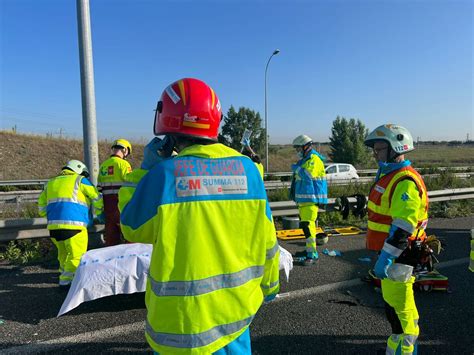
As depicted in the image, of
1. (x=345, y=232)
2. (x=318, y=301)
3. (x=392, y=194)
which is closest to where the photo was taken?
(x=392, y=194)

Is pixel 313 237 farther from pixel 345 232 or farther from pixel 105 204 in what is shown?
pixel 105 204

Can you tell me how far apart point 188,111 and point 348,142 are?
36722 mm

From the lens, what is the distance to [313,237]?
235 inches

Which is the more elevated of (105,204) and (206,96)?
(206,96)

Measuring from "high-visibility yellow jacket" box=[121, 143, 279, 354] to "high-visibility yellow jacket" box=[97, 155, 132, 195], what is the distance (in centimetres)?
484

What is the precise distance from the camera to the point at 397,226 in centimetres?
275

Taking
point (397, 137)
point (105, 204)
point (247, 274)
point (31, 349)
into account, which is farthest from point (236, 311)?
point (105, 204)

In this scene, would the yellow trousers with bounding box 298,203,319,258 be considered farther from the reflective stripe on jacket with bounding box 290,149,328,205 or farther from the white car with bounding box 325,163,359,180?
the white car with bounding box 325,163,359,180

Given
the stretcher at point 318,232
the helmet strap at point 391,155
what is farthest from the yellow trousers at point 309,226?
the helmet strap at point 391,155

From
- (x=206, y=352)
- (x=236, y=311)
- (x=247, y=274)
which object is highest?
(x=247, y=274)

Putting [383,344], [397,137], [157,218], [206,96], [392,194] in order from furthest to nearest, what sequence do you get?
[383,344]
[397,137]
[392,194]
[206,96]
[157,218]

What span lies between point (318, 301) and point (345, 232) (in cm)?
399

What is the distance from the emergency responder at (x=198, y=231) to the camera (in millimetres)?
1523

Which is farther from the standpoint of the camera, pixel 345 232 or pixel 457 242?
pixel 345 232
